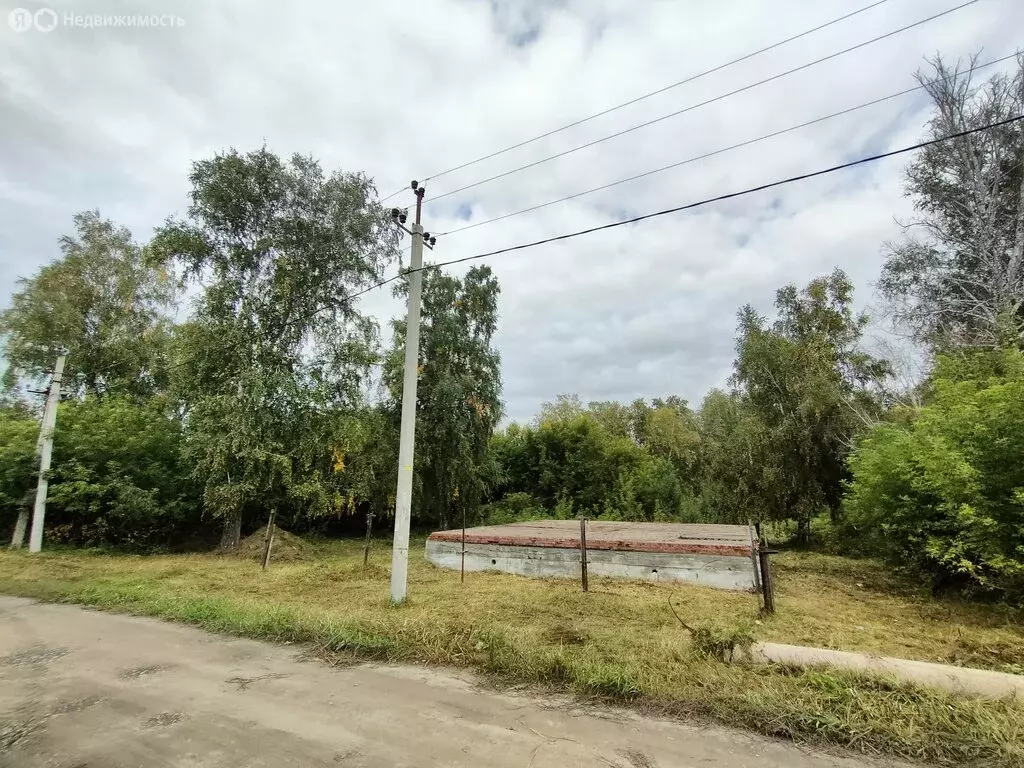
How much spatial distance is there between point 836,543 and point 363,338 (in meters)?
15.7

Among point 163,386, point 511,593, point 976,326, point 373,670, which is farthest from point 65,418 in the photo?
point 976,326

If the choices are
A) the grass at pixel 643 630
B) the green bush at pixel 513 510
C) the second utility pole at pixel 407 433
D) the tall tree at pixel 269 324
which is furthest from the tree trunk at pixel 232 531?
the second utility pole at pixel 407 433

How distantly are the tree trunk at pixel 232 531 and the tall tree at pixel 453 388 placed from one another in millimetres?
5898

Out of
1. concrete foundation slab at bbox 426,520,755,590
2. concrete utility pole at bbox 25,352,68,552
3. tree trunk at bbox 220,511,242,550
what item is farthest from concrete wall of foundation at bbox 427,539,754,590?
concrete utility pole at bbox 25,352,68,552

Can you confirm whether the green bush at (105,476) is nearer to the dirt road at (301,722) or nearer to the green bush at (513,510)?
the green bush at (513,510)

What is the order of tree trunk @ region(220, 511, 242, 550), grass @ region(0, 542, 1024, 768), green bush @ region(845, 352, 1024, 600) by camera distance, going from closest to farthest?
grass @ region(0, 542, 1024, 768) < green bush @ region(845, 352, 1024, 600) < tree trunk @ region(220, 511, 242, 550)

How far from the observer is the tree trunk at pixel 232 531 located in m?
15.3

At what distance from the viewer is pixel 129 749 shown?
9.99 ft

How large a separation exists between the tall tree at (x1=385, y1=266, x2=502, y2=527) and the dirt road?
14.2 m

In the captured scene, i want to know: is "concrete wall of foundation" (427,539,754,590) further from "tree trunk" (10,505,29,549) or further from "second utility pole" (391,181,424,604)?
"tree trunk" (10,505,29,549)

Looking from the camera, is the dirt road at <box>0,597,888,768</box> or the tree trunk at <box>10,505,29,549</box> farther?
the tree trunk at <box>10,505,29,549</box>

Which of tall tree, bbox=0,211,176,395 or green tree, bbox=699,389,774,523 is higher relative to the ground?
tall tree, bbox=0,211,176,395

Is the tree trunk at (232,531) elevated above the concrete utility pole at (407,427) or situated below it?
below

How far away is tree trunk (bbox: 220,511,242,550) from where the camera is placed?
50.3 feet
